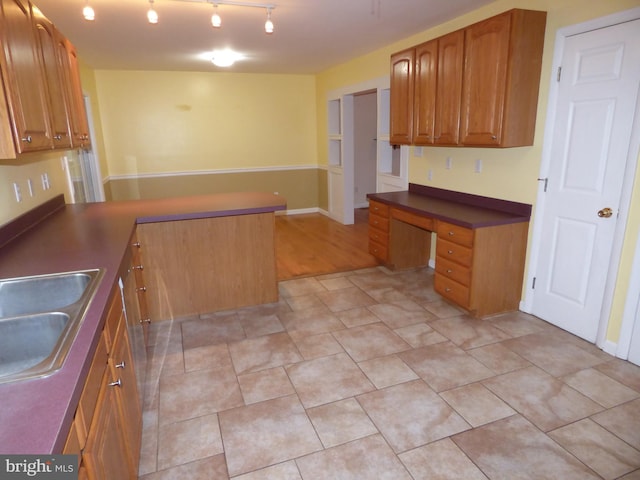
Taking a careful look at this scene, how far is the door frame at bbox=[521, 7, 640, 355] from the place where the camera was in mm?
2400

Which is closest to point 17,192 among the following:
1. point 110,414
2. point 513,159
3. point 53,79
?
point 53,79

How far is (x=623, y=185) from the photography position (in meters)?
2.48

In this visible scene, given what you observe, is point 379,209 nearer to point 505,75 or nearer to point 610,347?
point 505,75

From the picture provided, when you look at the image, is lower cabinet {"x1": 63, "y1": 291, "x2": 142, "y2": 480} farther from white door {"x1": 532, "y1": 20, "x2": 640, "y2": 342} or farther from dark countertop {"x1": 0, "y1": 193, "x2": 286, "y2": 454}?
white door {"x1": 532, "y1": 20, "x2": 640, "y2": 342}

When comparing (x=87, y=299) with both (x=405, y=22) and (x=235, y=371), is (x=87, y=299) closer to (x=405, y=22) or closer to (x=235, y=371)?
(x=235, y=371)

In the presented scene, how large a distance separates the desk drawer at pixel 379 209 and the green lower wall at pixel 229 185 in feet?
9.35

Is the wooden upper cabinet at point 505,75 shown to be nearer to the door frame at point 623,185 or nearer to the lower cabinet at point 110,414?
the door frame at point 623,185

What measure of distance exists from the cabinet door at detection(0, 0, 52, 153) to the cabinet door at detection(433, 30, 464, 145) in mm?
2845

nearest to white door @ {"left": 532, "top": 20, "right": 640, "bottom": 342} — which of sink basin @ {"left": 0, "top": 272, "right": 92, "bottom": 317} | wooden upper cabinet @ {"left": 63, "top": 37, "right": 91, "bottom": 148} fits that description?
sink basin @ {"left": 0, "top": 272, "right": 92, "bottom": 317}

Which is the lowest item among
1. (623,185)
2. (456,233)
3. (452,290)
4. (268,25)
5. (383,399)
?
(383,399)

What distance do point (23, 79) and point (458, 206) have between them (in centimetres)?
324

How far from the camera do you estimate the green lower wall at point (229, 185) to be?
6.29m

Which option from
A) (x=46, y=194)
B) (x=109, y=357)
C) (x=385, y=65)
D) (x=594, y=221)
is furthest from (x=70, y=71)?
(x=594, y=221)

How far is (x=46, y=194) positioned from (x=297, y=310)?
2218 millimetres
